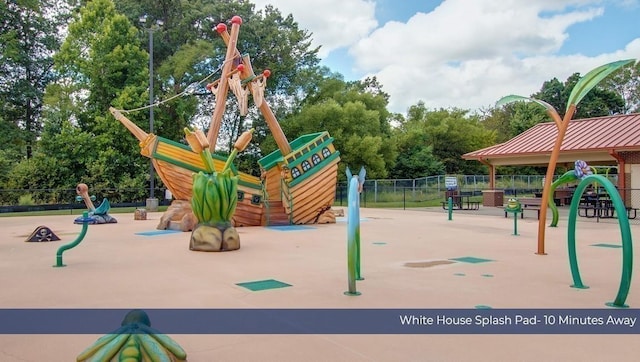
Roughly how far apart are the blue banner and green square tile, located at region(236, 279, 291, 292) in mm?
1047

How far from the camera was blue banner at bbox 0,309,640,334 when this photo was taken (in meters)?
4.33

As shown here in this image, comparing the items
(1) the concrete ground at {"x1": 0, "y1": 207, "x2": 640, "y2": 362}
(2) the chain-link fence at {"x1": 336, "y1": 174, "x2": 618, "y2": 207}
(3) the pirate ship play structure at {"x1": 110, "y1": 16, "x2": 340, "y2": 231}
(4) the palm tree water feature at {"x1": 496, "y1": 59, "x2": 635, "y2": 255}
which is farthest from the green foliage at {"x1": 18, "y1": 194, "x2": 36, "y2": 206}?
(4) the palm tree water feature at {"x1": 496, "y1": 59, "x2": 635, "y2": 255}

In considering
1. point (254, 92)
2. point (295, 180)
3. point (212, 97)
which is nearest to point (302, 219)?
point (295, 180)

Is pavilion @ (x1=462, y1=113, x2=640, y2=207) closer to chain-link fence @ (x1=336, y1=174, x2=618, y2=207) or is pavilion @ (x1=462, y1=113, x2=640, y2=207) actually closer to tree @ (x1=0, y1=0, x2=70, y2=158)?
chain-link fence @ (x1=336, y1=174, x2=618, y2=207)

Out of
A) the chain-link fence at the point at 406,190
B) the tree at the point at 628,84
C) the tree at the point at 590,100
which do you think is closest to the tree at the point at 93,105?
the chain-link fence at the point at 406,190

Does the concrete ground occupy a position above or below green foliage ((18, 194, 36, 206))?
below

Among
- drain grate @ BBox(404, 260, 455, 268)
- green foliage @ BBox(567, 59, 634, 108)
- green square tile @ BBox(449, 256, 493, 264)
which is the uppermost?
green foliage @ BBox(567, 59, 634, 108)

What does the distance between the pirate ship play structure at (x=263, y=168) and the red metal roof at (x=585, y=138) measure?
1248 cm

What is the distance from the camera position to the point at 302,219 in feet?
49.5

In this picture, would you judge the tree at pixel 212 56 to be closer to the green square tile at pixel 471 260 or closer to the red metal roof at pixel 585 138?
the red metal roof at pixel 585 138

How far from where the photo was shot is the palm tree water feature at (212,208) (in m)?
9.27

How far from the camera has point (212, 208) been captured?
30.9ft

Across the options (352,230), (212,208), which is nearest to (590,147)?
(212,208)

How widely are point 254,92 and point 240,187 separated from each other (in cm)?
282
